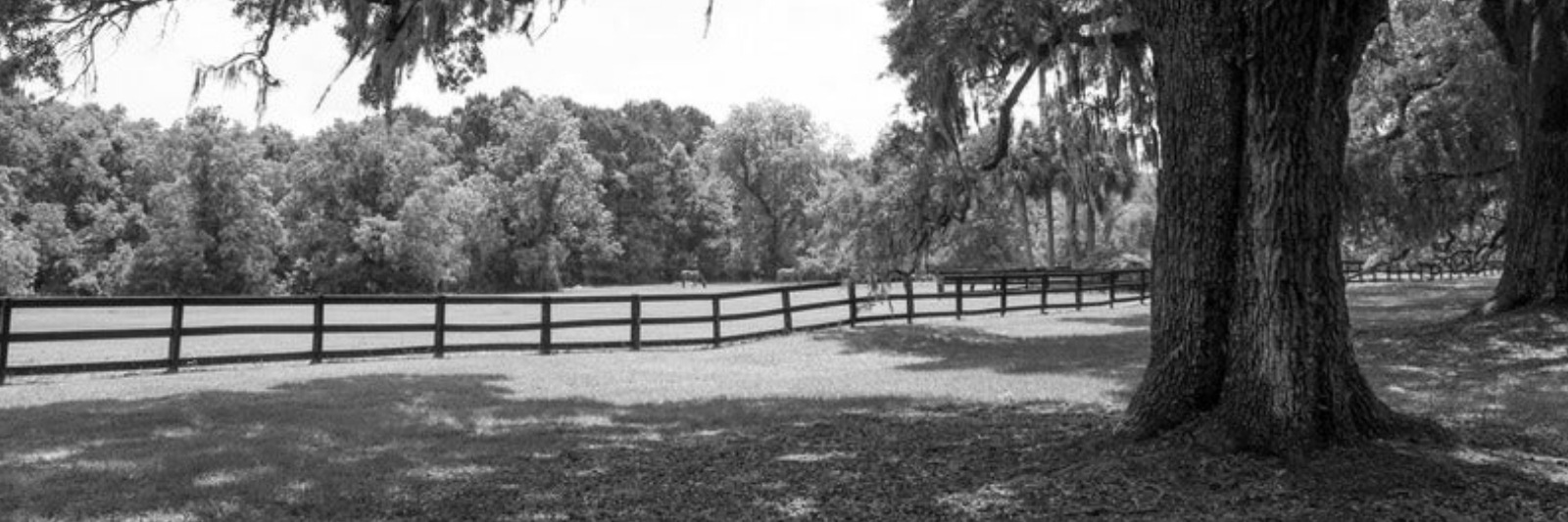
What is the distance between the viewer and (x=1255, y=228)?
586 cm

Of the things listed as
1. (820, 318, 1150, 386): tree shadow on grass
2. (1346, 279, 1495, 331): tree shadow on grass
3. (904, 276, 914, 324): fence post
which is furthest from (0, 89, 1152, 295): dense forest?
(820, 318, 1150, 386): tree shadow on grass

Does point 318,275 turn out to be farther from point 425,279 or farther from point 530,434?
point 530,434

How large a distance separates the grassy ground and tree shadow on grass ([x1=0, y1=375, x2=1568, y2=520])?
3cm

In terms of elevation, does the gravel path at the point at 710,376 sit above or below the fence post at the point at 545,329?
below

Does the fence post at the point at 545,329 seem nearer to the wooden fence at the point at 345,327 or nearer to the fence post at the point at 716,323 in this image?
the wooden fence at the point at 345,327

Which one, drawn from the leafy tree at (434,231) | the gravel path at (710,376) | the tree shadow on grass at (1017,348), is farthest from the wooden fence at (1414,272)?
the leafy tree at (434,231)

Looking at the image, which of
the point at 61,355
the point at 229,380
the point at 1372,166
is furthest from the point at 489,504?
the point at 1372,166

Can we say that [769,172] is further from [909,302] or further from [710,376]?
[710,376]

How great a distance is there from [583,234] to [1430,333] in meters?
57.3

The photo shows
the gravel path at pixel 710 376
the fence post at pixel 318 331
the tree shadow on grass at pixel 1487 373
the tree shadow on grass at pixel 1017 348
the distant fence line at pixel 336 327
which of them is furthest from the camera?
the fence post at pixel 318 331

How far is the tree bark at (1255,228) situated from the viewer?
5793 mm

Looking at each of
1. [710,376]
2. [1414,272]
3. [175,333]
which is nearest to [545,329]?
[710,376]

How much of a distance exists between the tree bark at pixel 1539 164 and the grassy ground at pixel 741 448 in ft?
2.92

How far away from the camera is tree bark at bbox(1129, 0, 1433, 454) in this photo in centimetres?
579
